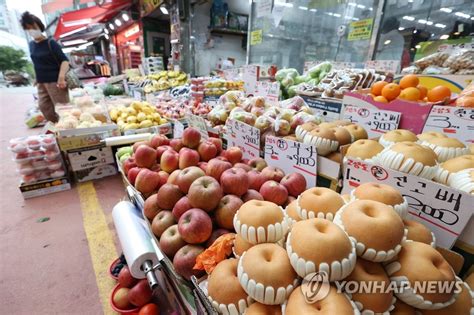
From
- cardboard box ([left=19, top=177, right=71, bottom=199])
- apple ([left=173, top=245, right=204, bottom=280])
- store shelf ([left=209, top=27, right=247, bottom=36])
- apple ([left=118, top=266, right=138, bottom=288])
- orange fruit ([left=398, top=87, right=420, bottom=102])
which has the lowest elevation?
cardboard box ([left=19, top=177, right=71, bottom=199])

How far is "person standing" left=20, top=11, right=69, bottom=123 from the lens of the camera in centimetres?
355

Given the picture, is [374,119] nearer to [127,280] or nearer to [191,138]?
[191,138]

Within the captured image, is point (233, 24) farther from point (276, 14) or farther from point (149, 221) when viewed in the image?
Answer: point (149, 221)

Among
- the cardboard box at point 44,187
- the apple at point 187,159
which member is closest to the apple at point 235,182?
the apple at point 187,159

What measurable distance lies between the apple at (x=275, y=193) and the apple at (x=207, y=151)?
0.51 meters

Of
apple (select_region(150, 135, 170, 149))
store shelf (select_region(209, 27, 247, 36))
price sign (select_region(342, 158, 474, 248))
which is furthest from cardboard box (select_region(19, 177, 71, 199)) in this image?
store shelf (select_region(209, 27, 247, 36))

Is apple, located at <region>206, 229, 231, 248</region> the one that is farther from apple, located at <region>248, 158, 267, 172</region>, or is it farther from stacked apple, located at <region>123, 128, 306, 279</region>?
apple, located at <region>248, 158, 267, 172</region>

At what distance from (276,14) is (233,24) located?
4.57 meters

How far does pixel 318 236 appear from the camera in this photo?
55cm

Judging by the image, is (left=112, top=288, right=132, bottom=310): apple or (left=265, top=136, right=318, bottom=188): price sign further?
(left=112, top=288, right=132, bottom=310): apple

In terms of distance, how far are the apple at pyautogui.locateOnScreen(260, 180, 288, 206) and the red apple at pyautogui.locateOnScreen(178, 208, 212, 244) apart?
11.8 inches

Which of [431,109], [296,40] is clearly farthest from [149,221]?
[296,40]

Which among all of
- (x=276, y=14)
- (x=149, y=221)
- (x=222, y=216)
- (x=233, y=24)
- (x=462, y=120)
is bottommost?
(x=149, y=221)

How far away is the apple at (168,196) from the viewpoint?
1.13 m
